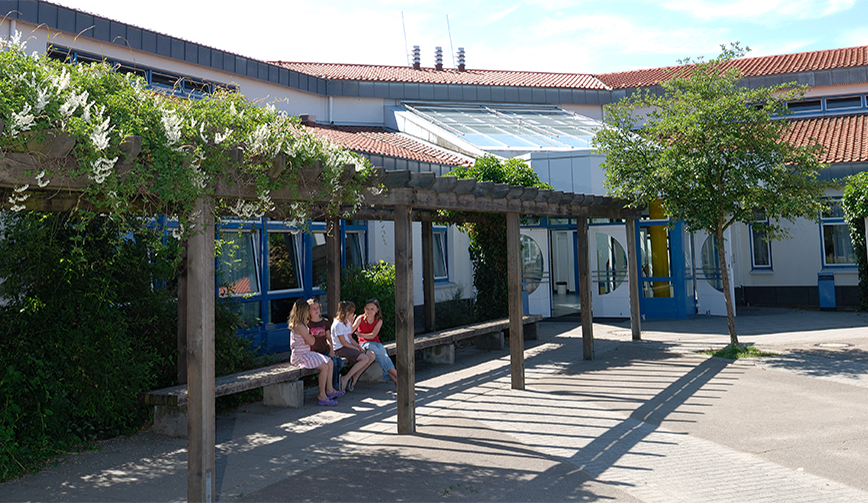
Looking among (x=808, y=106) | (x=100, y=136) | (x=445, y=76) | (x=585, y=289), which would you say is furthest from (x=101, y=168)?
(x=808, y=106)

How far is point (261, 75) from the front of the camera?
17.2 m

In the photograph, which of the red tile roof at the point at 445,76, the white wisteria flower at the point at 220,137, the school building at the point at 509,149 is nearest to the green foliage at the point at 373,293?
the school building at the point at 509,149

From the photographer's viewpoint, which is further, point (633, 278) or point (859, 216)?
point (859, 216)

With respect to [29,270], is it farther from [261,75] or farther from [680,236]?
[680,236]

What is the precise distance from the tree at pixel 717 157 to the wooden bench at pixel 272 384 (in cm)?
379

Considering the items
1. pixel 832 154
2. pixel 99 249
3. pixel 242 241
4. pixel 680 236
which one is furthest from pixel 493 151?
pixel 99 249

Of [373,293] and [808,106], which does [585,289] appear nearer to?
[373,293]

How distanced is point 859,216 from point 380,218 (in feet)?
40.6

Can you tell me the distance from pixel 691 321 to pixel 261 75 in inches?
464

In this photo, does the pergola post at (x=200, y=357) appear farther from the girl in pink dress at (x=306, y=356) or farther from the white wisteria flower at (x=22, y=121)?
the girl in pink dress at (x=306, y=356)

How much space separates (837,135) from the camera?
63.8 feet

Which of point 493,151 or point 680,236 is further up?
point 493,151

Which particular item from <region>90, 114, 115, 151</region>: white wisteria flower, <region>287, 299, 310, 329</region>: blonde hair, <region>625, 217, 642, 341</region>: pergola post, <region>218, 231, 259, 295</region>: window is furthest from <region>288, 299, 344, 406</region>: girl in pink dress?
<region>625, 217, 642, 341</region>: pergola post

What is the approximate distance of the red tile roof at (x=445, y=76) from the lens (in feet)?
72.7
